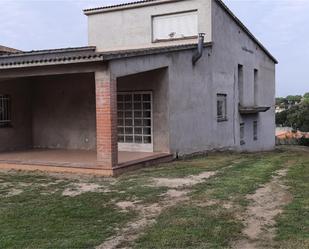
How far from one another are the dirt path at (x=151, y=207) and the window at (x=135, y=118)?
12.6 feet

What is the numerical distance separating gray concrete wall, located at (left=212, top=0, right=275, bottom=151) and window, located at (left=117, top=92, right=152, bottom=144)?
4.16 m

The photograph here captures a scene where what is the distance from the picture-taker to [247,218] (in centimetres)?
674

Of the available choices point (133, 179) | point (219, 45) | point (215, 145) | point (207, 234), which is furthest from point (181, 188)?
point (219, 45)

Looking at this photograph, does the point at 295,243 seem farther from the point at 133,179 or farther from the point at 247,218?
the point at 133,179

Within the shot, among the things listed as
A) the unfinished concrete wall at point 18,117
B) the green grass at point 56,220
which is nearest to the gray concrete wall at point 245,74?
the unfinished concrete wall at point 18,117

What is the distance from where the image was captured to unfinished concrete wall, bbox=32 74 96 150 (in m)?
15.6

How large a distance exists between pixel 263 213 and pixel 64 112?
10.3m

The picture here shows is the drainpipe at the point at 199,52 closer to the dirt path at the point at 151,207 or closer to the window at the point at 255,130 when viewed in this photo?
the dirt path at the point at 151,207

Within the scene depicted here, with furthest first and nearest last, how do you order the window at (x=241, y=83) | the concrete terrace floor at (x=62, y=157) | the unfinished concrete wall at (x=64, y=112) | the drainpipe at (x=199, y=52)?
1. the window at (x=241, y=83)
2. the unfinished concrete wall at (x=64, y=112)
3. the drainpipe at (x=199, y=52)
4. the concrete terrace floor at (x=62, y=157)

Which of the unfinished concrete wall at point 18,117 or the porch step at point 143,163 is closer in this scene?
the porch step at point 143,163

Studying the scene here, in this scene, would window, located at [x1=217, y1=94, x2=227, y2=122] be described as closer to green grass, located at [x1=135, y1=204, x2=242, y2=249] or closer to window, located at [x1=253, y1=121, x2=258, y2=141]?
window, located at [x1=253, y1=121, x2=258, y2=141]

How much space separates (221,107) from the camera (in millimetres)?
18828

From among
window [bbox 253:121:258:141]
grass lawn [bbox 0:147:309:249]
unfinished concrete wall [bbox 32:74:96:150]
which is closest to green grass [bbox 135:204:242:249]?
grass lawn [bbox 0:147:309:249]

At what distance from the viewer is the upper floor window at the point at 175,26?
17297 millimetres
